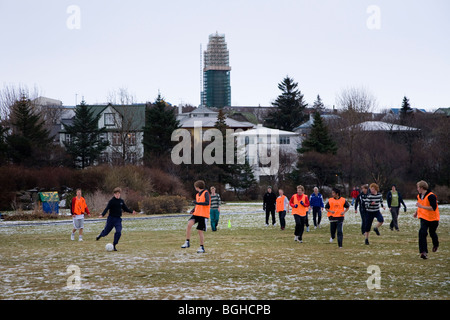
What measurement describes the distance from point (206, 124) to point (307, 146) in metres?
30.0

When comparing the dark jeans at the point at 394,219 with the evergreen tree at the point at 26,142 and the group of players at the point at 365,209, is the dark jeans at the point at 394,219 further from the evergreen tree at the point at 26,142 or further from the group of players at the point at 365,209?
the evergreen tree at the point at 26,142

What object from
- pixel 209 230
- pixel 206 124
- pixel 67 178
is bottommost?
pixel 209 230

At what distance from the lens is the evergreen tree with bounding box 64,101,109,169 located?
218 ft

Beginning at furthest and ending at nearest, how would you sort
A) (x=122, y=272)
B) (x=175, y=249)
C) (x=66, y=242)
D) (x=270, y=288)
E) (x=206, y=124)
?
(x=206, y=124) → (x=66, y=242) → (x=175, y=249) → (x=122, y=272) → (x=270, y=288)

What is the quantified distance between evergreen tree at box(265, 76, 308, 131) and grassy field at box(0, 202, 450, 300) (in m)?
74.0

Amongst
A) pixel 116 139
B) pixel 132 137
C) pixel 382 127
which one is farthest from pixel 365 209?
pixel 382 127

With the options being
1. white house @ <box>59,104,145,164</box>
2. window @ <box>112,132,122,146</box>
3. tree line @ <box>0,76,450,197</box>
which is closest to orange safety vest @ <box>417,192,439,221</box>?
tree line @ <box>0,76,450,197</box>

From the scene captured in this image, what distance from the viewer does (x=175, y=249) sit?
15.4m

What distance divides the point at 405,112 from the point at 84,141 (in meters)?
55.7

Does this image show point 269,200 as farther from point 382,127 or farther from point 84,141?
point 382,127

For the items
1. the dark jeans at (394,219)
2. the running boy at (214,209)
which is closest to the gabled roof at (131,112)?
the running boy at (214,209)
